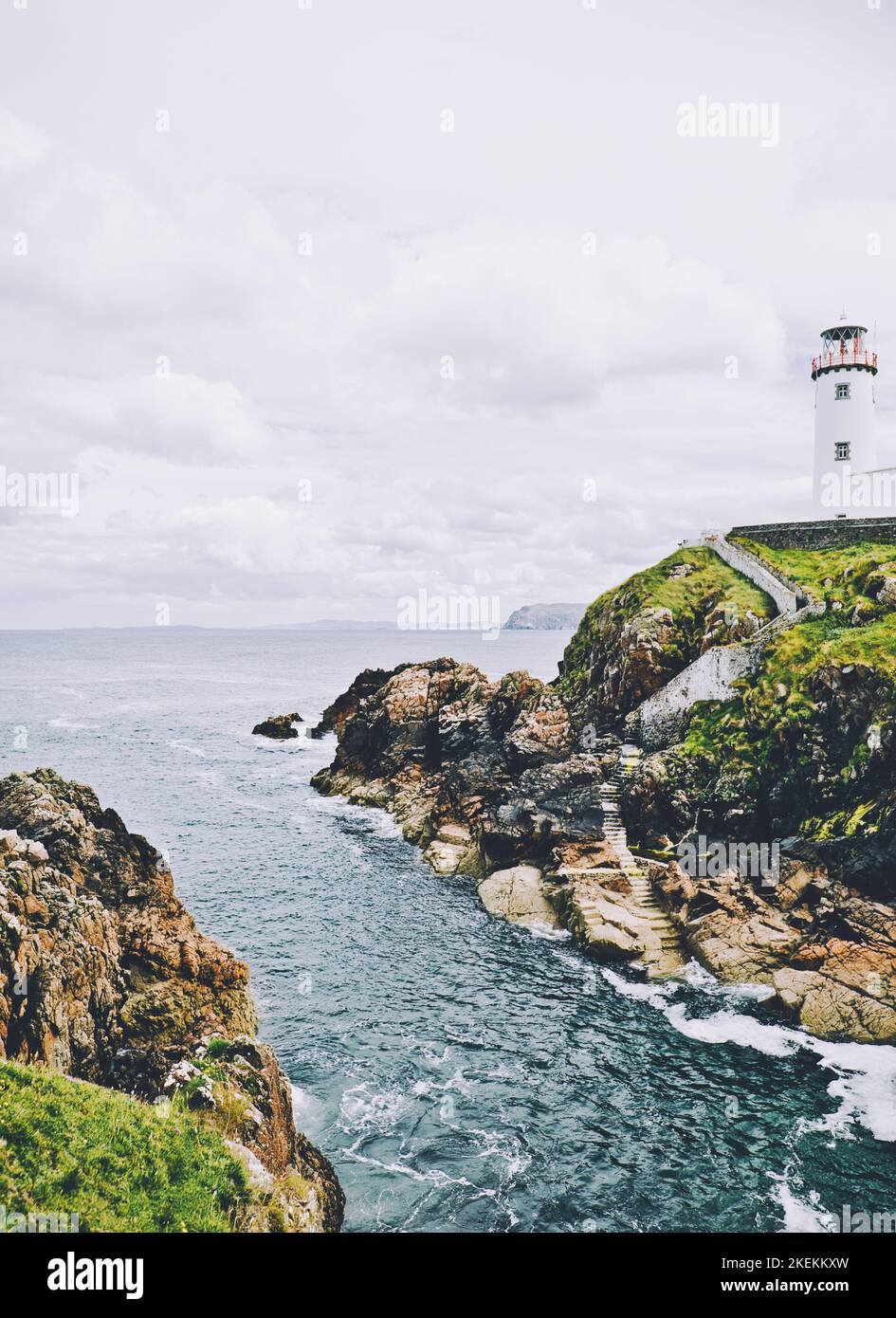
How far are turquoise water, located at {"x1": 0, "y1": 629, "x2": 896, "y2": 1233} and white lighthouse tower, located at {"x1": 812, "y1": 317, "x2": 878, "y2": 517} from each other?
45479 mm

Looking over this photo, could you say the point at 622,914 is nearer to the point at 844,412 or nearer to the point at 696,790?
the point at 696,790

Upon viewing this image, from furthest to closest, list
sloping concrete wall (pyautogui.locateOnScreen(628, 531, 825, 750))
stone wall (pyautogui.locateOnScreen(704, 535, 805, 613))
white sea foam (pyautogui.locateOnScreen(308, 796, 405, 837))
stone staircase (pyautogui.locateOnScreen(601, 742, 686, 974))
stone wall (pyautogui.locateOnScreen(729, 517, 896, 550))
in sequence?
white sea foam (pyautogui.locateOnScreen(308, 796, 405, 837)) → stone wall (pyautogui.locateOnScreen(729, 517, 896, 550)) → stone wall (pyautogui.locateOnScreen(704, 535, 805, 613)) → sloping concrete wall (pyautogui.locateOnScreen(628, 531, 825, 750)) → stone staircase (pyautogui.locateOnScreen(601, 742, 686, 974))

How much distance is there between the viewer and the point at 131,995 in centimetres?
3083

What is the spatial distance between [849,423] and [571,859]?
145 feet

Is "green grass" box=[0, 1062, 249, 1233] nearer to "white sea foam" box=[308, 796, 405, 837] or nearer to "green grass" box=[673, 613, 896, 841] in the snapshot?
"green grass" box=[673, 613, 896, 841]

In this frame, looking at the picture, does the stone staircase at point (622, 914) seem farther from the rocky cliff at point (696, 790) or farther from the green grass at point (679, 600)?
the green grass at point (679, 600)

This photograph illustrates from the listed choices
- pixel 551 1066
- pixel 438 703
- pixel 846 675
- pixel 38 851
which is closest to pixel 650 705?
pixel 846 675

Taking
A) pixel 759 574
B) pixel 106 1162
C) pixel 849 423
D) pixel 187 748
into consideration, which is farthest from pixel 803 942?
pixel 187 748

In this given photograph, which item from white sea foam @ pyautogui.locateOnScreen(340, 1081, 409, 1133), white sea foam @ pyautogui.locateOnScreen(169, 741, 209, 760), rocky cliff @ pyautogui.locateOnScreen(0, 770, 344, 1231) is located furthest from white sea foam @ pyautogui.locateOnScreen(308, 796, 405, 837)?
white sea foam @ pyautogui.locateOnScreen(340, 1081, 409, 1133)

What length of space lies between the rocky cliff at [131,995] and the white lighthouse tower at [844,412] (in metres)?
59.1

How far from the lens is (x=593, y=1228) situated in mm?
21891

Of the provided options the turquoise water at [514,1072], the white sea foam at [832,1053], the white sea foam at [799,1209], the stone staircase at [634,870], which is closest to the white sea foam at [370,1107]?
the turquoise water at [514,1072]

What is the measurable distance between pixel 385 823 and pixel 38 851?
33506mm

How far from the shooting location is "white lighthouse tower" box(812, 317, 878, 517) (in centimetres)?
6425
